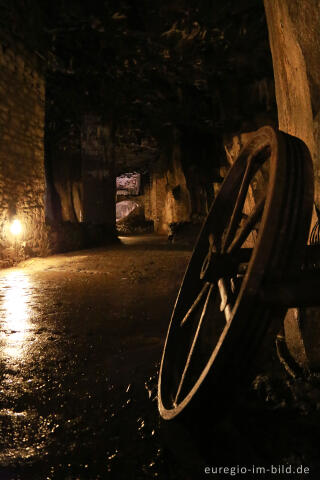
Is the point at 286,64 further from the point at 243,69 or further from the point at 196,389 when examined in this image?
the point at 243,69

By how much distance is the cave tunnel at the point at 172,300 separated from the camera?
1.07 m

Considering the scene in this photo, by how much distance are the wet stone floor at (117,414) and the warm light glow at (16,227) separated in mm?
4558

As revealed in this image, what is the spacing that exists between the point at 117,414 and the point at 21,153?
7433 millimetres

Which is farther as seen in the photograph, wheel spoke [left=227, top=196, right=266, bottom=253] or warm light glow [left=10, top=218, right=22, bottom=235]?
warm light glow [left=10, top=218, right=22, bottom=235]

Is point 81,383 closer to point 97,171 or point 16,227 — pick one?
point 16,227

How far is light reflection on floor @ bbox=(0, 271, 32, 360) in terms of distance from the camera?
244 centimetres

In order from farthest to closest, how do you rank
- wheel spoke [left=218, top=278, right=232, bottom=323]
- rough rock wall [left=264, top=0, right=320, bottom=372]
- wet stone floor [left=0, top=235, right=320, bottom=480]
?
rough rock wall [left=264, top=0, right=320, bottom=372] → wheel spoke [left=218, top=278, right=232, bottom=323] → wet stone floor [left=0, top=235, right=320, bottom=480]

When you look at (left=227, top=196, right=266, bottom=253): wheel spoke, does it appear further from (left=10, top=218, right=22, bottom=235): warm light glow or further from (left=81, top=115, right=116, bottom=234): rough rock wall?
(left=81, top=115, right=116, bottom=234): rough rock wall

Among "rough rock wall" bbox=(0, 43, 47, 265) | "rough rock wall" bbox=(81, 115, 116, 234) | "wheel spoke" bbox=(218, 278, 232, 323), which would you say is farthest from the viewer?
"rough rock wall" bbox=(81, 115, 116, 234)

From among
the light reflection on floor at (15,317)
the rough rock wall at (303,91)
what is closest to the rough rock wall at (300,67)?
the rough rock wall at (303,91)

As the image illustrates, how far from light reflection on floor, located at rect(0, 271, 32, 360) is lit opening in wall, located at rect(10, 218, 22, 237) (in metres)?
2.17

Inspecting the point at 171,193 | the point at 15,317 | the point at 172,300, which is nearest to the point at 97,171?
the point at 171,193

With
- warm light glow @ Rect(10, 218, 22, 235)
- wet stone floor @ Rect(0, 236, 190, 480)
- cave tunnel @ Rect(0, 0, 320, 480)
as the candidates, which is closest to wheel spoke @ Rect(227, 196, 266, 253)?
cave tunnel @ Rect(0, 0, 320, 480)

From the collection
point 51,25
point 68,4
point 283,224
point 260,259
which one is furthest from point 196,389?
point 51,25
